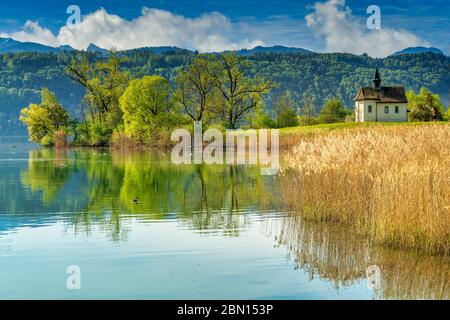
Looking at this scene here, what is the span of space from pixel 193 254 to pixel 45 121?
62975 millimetres

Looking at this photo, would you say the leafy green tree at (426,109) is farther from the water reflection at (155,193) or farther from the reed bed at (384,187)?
the reed bed at (384,187)

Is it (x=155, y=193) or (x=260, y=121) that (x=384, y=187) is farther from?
(x=260, y=121)

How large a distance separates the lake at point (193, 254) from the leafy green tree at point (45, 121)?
168 ft

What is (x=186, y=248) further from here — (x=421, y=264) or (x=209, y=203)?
(x=209, y=203)

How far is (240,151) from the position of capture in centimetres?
5081

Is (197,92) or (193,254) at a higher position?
(197,92)

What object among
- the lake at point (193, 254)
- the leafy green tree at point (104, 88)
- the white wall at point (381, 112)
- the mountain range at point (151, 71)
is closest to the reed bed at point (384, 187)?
the lake at point (193, 254)

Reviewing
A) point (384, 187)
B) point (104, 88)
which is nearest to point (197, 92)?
point (104, 88)

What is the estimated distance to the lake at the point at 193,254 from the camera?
34.1 feet

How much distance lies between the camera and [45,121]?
238 feet

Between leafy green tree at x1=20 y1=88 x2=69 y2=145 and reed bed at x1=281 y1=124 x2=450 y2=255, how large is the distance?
5695 centimetres

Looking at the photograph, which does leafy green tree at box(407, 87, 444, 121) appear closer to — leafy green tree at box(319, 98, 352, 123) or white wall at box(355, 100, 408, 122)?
white wall at box(355, 100, 408, 122)

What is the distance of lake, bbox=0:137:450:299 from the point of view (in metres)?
10.4

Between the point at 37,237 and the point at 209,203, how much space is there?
7.32 m
